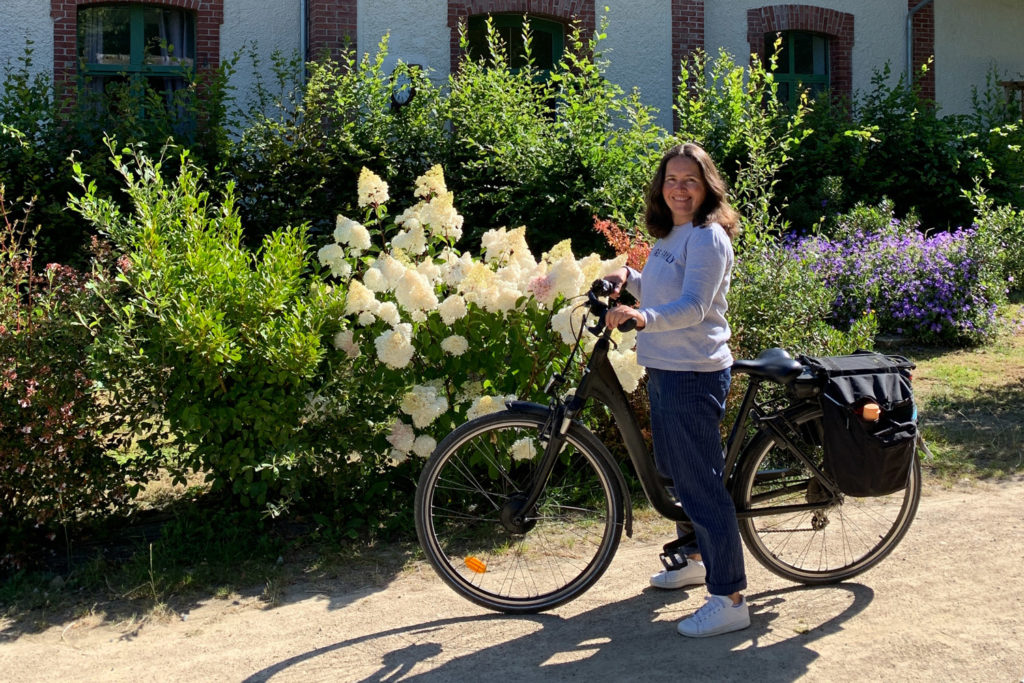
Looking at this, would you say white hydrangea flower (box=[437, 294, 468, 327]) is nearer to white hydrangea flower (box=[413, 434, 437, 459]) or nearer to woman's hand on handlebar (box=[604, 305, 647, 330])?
white hydrangea flower (box=[413, 434, 437, 459])

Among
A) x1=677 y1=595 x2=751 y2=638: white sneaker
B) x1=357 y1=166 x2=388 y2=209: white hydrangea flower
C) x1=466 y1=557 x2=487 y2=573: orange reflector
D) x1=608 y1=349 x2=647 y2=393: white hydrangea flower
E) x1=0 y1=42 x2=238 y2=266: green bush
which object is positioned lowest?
x1=677 y1=595 x2=751 y2=638: white sneaker

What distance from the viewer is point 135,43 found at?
12.4 metres

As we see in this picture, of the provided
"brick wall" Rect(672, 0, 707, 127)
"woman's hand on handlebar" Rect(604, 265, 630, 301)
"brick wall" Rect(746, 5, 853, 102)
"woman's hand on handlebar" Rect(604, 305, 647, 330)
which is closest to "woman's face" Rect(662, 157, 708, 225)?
"woman's hand on handlebar" Rect(604, 265, 630, 301)

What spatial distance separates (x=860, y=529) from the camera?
14.9ft

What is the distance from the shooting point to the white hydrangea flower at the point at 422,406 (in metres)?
4.88

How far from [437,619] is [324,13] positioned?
31.5ft

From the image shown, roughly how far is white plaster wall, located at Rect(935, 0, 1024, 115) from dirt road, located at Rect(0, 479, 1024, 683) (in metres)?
12.5

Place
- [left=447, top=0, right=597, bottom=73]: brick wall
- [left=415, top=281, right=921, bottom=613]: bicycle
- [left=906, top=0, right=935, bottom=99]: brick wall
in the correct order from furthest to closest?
[left=906, top=0, right=935, bottom=99]: brick wall, [left=447, top=0, right=597, bottom=73]: brick wall, [left=415, top=281, right=921, bottom=613]: bicycle

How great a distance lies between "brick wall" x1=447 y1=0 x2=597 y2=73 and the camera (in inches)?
513

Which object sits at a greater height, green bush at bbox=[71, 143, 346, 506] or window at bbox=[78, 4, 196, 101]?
window at bbox=[78, 4, 196, 101]

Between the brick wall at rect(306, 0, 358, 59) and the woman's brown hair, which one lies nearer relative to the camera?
the woman's brown hair

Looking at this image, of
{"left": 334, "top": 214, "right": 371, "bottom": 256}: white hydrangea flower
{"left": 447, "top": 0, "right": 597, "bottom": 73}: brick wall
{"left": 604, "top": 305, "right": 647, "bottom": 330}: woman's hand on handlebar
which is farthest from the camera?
{"left": 447, "top": 0, "right": 597, "bottom": 73}: brick wall

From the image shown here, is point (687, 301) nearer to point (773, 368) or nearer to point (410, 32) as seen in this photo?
point (773, 368)

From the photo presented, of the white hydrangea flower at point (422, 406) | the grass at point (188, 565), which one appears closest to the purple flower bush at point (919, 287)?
the grass at point (188, 565)
